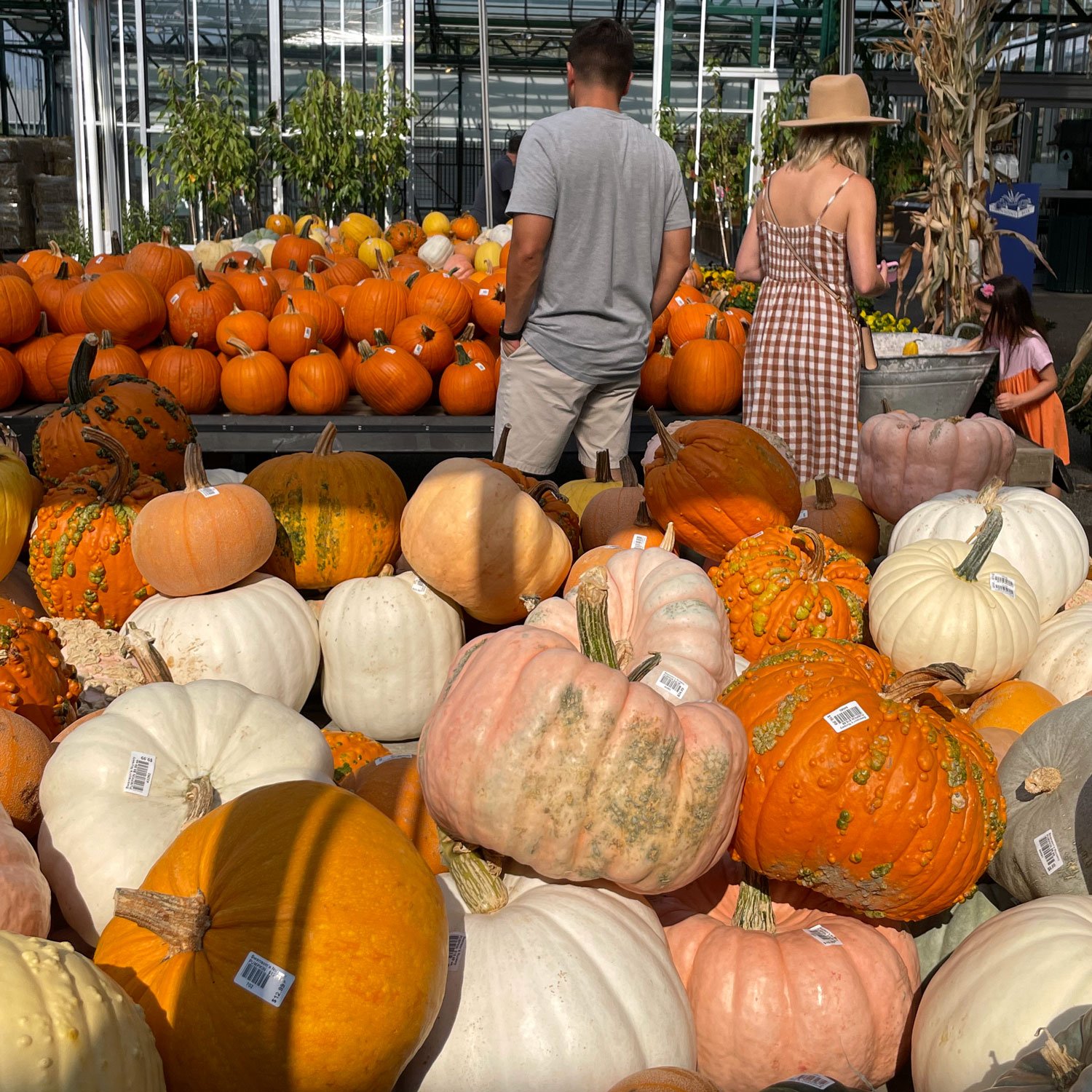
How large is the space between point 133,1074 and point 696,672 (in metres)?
1.16

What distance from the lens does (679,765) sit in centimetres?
161

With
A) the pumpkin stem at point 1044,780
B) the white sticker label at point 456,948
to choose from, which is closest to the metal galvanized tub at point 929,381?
the pumpkin stem at point 1044,780

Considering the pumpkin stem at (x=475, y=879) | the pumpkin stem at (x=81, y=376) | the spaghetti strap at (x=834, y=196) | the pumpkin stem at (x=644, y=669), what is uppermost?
the spaghetti strap at (x=834, y=196)

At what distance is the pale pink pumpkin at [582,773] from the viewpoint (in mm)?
1562

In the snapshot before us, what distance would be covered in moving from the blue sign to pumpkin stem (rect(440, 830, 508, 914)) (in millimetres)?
12039

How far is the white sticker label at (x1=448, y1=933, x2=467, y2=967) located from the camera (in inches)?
60.6

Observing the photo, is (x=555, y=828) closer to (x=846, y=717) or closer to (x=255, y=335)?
(x=846, y=717)

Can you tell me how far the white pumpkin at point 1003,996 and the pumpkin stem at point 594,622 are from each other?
2.34ft

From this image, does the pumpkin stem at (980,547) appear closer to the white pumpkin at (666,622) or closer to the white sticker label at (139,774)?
the white pumpkin at (666,622)

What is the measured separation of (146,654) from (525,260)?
83.4 inches

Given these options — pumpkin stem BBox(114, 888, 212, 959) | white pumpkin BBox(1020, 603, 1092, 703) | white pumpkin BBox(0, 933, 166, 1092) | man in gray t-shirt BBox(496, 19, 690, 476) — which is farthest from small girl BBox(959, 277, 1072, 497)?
white pumpkin BBox(0, 933, 166, 1092)

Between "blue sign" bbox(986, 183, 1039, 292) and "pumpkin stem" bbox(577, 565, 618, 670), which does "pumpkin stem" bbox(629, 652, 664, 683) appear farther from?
"blue sign" bbox(986, 183, 1039, 292)

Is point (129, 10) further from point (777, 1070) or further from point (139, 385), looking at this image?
point (777, 1070)

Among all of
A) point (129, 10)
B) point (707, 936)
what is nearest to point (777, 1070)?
point (707, 936)
